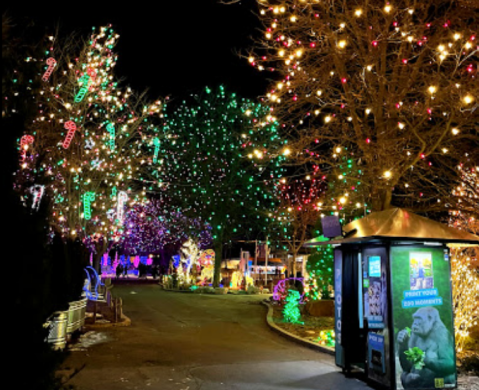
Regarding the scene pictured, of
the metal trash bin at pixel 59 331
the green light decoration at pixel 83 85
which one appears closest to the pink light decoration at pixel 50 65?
the green light decoration at pixel 83 85

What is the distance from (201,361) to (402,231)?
4875 mm

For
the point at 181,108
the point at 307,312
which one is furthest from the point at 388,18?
the point at 181,108

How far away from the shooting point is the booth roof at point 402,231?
23.7 ft

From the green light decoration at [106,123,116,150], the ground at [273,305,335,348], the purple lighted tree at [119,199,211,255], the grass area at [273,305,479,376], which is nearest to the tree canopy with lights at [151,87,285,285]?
the purple lighted tree at [119,199,211,255]

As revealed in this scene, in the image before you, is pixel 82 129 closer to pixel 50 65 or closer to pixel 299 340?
pixel 50 65

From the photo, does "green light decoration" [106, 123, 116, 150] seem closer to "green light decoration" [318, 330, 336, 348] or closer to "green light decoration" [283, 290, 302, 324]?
"green light decoration" [283, 290, 302, 324]

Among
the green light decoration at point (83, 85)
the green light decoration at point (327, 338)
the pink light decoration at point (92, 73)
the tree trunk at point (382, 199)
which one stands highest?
the pink light decoration at point (92, 73)

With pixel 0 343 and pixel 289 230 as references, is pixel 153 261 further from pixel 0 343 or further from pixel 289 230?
pixel 0 343

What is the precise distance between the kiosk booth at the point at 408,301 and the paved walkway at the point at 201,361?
0.90 m

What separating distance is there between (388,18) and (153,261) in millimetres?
68426

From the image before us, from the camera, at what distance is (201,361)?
364 inches

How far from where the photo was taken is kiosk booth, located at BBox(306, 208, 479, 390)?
23.0ft

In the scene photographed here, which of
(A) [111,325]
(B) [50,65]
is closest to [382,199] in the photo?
(A) [111,325]

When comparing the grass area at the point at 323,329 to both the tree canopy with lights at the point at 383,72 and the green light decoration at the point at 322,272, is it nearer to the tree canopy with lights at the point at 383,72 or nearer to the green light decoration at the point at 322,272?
the green light decoration at the point at 322,272
